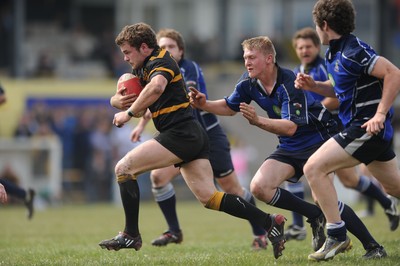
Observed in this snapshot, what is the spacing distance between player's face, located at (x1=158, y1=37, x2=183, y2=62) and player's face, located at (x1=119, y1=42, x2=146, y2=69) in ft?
5.84

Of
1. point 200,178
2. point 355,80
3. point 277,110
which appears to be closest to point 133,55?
point 200,178

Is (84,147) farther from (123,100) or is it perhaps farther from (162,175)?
(123,100)

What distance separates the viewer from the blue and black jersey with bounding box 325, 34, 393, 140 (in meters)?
6.71

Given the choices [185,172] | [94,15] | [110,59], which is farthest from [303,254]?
[94,15]

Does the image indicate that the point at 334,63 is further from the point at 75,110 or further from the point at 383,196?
the point at 75,110

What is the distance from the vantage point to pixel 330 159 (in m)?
6.77

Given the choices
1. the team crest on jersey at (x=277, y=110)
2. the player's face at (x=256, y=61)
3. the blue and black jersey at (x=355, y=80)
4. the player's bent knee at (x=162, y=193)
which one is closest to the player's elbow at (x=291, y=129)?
the team crest on jersey at (x=277, y=110)

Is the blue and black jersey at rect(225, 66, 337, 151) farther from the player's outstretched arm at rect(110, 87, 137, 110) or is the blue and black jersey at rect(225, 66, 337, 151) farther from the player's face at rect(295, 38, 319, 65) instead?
the player's face at rect(295, 38, 319, 65)

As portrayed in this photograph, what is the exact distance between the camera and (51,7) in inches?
988

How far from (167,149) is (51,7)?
747 inches

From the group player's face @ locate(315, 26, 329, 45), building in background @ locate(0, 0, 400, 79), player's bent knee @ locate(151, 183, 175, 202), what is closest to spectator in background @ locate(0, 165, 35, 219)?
player's bent knee @ locate(151, 183, 175, 202)

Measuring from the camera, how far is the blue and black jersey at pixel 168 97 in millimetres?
7113

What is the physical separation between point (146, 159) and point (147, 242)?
279cm

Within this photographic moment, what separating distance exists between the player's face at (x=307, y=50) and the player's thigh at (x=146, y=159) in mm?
3100
